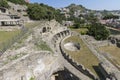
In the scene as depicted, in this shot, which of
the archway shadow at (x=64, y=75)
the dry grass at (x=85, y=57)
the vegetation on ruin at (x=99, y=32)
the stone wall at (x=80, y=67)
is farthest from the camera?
the vegetation on ruin at (x=99, y=32)

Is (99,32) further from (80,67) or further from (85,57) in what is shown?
(80,67)

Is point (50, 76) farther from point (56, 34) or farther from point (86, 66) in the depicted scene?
point (56, 34)

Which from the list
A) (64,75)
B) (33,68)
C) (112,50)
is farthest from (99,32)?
(33,68)

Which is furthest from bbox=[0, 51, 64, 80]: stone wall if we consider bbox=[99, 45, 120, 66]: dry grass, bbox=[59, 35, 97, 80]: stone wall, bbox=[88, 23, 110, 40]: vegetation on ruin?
bbox=[88, 23, 110, 40]: vegetation on ruin

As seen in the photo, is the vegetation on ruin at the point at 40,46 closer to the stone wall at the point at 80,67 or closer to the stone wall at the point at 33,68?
the stone wall at the point at 33,68

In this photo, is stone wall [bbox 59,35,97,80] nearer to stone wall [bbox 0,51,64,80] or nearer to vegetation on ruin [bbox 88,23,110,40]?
stone wall [bbox 0,51,64,80]

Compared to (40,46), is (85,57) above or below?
below

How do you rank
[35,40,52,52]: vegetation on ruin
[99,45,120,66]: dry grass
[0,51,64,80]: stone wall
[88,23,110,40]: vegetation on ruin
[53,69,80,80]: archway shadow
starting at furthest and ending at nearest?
[88,23,110,40]: vegetation on ruin, [99,45,120,66]: dry grass, [53,69,80,80]: archway shadow, [35,40,52,52]: vegetation on ruin, [0,51,64,80]: stone wall

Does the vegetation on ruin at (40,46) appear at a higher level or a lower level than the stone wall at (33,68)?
higher

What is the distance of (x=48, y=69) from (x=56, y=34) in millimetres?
17387

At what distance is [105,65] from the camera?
24.3 m

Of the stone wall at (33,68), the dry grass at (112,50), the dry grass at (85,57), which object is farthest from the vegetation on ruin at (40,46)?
the dry grass at (112,50)

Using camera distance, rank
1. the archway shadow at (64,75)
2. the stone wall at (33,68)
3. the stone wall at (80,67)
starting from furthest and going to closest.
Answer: the archway shadow at (64,75) < the stone wall at (80,67) < the stone wall at (33,68)

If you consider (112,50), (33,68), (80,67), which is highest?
(33,68)
